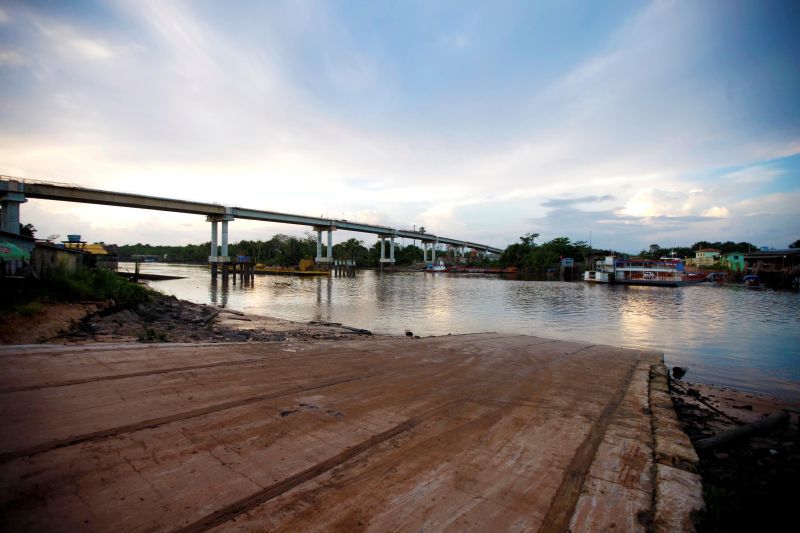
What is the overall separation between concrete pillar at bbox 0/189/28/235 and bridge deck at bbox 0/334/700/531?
163 feet

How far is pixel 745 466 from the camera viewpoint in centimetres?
411

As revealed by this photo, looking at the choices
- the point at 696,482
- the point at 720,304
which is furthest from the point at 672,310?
the point at 696,482

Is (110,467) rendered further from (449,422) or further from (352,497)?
(449,422)

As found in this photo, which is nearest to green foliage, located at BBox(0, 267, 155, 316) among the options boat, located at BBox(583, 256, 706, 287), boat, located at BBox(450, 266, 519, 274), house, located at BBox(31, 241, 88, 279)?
house, located at BBox(31, 241, 88, 279)

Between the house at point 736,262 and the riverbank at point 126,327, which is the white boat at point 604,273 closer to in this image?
the house at point 736,262

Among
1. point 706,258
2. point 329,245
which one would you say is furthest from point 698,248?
point 329,245

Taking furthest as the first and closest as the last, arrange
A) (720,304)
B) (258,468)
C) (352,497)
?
1. (720,304)
2. (258,468)
3. (352,497)

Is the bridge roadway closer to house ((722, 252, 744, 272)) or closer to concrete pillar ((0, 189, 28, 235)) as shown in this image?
concrete pillar ((0, 189, 28, 235))

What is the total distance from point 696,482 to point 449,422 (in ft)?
7.23

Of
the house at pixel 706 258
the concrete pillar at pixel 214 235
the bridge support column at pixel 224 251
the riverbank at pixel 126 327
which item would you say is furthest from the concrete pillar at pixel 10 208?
the house at pixel 706 258

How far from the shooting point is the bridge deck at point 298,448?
2410mm

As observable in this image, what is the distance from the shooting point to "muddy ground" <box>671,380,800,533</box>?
8.91ft

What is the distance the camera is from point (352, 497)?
2.62 metres

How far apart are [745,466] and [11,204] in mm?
58136
